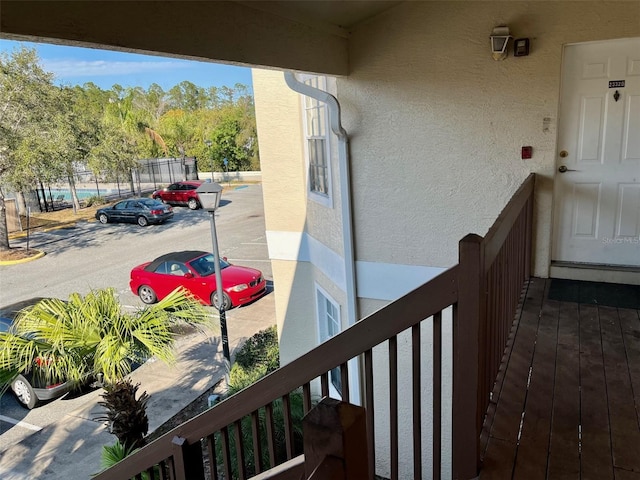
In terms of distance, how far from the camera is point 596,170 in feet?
13.6

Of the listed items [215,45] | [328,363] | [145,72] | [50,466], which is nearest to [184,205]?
[145,72]

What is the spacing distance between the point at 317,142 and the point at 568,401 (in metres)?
4.42

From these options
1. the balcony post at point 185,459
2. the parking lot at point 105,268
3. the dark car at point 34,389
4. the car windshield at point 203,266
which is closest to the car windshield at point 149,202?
the parking lot at point 105,268

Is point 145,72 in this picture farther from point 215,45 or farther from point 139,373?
point 215,45

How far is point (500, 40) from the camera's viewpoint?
394 cm

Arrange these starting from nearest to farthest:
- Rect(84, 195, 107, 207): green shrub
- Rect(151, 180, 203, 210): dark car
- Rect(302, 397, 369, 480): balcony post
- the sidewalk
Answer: Rect(302, 397, 369, 480): balcony post < the sidewalk < Rect(84, 195, 107, 207): green shrub < Rect(151, 180, 203, 210): dark car

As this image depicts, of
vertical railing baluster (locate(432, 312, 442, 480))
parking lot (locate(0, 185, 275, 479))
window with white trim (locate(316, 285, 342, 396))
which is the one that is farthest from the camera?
parking lot (locate(0, 185, 275, 479))

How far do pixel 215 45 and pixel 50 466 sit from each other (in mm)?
7397

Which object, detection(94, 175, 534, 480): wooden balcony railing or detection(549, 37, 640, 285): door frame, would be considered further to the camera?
detection(549, 37, 640, 285): door frame

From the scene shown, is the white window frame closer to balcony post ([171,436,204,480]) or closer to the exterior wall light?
the exterior wall light

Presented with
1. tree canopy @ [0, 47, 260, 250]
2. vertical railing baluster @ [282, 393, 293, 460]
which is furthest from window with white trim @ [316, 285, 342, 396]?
tree canopy @ [0, 47, 260, 250]

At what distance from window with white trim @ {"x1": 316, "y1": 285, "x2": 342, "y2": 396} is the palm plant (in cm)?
215

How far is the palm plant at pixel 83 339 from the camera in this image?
5297mm

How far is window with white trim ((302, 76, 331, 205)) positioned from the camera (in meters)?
5.70
